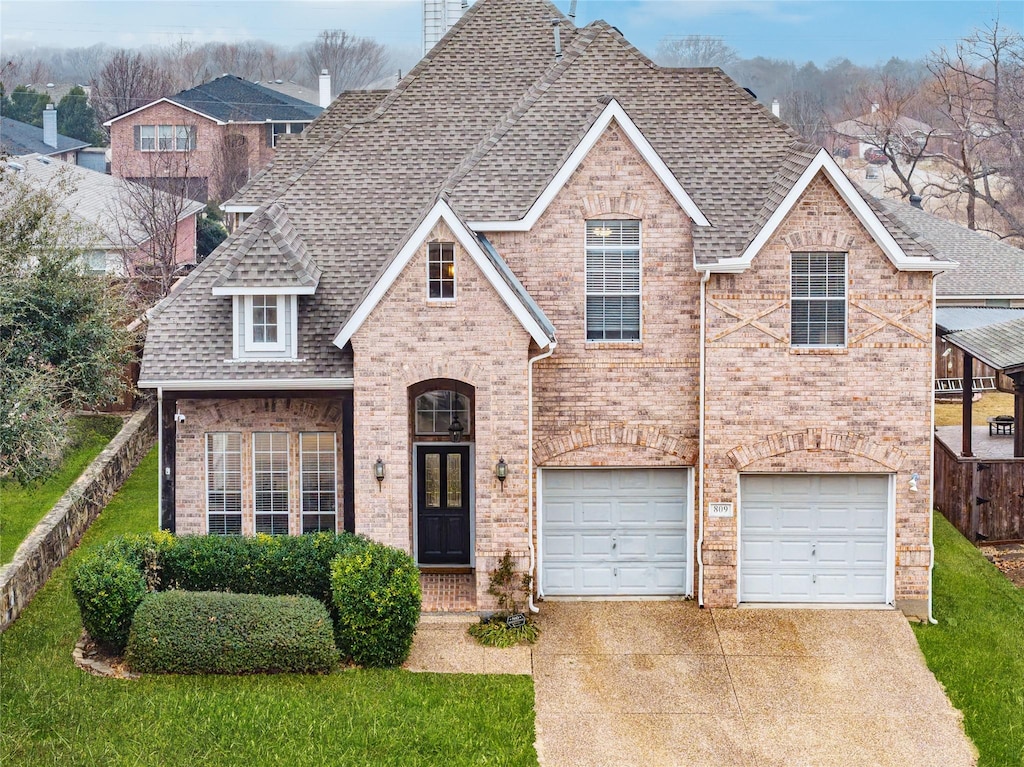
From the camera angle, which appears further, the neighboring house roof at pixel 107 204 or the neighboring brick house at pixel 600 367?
the neighboring house roof at pixel 107 204

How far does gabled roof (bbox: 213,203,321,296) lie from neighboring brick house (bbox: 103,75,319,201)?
45316mm

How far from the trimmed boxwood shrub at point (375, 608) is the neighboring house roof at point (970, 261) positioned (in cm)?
2085

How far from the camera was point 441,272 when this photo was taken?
68.8ft

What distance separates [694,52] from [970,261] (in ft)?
234

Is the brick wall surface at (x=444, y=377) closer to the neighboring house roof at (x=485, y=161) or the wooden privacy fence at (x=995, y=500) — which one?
the neighboring house roof at (x=485, y=161)

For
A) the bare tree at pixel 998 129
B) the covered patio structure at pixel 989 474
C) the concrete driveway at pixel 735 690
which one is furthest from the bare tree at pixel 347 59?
the concrete driveway at pixel 735 690

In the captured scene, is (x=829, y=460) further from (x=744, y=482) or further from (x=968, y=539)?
(x=968, y=539)

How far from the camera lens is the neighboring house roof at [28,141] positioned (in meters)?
75.0

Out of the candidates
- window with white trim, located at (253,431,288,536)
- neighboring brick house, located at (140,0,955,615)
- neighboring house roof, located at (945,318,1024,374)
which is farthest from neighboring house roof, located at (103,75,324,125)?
window with white trim, located at (253,431,288,536)

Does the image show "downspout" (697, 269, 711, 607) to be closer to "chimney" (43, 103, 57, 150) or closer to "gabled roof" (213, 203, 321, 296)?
"gabled roof" (213, 203, 321, 296)

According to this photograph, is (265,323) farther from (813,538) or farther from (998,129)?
(998,129)

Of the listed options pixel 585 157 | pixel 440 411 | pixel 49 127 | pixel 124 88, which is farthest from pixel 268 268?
pixel 124 88

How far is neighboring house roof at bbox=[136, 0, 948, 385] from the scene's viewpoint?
21.8 metres

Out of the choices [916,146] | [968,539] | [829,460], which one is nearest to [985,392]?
[968,539]
